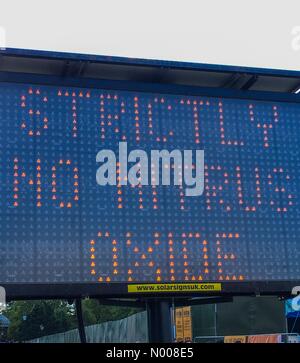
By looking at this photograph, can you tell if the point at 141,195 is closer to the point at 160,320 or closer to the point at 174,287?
the point at 174,287

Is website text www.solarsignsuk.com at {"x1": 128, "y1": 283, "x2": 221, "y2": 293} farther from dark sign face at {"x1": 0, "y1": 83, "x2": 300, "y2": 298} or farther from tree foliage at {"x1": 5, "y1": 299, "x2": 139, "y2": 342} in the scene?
tree foliage at {"x1": 5, "y1": 299, "x2": 139, "y2": 342}

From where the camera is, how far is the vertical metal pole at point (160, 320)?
32.3m

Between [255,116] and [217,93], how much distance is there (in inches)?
99.6

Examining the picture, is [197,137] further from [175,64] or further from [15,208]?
[15,208]

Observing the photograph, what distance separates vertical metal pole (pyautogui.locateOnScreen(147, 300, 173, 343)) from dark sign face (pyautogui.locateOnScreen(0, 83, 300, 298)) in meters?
3.09

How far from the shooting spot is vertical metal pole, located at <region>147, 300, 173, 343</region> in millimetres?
32281

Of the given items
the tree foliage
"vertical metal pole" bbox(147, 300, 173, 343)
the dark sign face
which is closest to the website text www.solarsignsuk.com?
the dark sign face

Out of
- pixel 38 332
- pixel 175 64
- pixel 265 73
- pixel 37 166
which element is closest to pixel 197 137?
pixel 175 64

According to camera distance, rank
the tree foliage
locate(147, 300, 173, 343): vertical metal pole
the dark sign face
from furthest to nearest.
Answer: the tree foliage
locate(147, 300, 173, 343): vertical metal pole
the dark sign face

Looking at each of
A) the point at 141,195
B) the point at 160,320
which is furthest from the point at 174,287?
the point at 141,195

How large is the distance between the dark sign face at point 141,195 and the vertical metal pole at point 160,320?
309 centimetres

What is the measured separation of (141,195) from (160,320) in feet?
23.9

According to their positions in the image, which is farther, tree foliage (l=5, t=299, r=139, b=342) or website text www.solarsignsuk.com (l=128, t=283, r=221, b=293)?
tree foliage (l=5, t=299, r=139, b=342)
